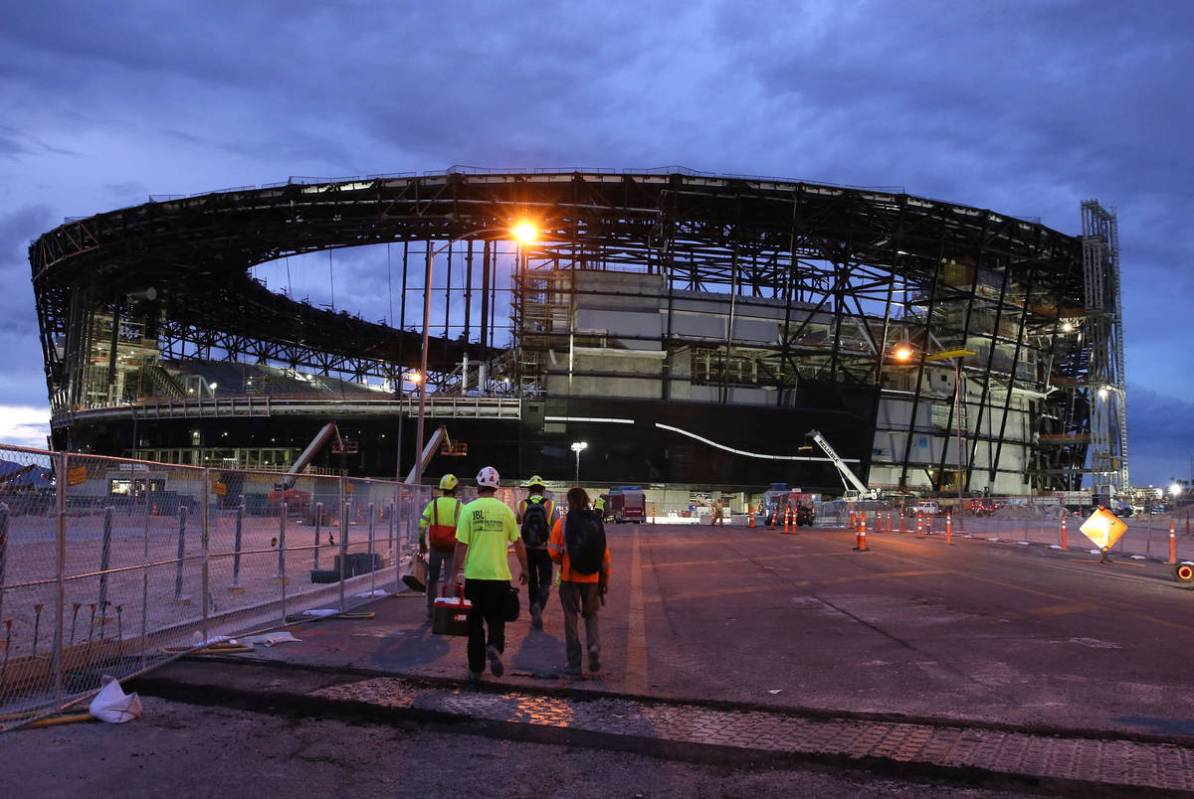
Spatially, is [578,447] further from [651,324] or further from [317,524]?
[317,524]

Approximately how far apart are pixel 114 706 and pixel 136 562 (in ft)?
7.09

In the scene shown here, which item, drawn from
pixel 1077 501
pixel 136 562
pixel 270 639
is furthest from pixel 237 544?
pixel 1077 501

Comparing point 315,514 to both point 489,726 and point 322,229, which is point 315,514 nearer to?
point 489,726

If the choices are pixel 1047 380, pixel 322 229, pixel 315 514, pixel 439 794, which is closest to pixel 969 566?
pixel 315 514

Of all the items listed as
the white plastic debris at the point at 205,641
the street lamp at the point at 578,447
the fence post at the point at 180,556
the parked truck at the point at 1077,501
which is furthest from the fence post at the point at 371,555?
the parked truck at the point at 1077,501

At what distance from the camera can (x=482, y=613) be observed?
7.66 meters

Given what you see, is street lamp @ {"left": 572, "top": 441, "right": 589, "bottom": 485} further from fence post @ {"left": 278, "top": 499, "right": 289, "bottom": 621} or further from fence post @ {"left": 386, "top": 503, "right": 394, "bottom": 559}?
fence post @ {"left": 278, "top": 499, "right": 289, "bottom": 621}

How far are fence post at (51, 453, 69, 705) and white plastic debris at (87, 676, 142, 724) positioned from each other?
1.02 ft

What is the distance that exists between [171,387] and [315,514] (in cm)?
7527

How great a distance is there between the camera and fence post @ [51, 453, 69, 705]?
6285 millimetres

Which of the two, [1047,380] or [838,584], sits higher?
[1047,380]

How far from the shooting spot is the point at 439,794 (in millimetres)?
4727

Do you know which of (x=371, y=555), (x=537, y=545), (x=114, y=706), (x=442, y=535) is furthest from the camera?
(x=371, y=555)

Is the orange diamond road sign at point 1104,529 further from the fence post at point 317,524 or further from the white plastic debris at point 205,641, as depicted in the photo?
the white plastic debris at point 205,641
